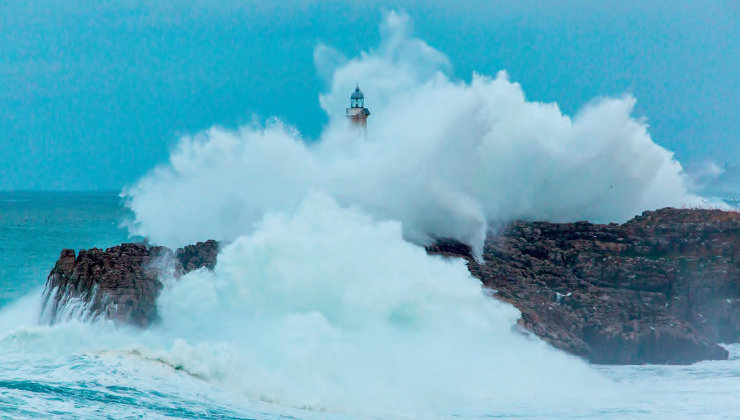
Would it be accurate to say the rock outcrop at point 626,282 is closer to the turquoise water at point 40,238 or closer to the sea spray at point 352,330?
the sea spray at point 352,330

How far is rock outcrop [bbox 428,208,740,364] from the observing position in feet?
49.0

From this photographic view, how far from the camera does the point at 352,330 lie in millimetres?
13688

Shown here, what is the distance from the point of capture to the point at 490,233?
19719 millimetres

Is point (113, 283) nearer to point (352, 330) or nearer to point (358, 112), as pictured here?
point (352, 330)

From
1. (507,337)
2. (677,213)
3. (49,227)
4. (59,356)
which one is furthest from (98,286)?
(49,227)

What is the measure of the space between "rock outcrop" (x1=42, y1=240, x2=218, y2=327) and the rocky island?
21 millimetres

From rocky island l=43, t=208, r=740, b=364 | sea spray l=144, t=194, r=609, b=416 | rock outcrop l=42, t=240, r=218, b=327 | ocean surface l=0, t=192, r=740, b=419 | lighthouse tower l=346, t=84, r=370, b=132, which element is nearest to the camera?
ocean surface l=0, t=192, r=740, b=419

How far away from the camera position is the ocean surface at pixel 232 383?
11.3m

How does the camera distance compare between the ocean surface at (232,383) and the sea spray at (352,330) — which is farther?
the sea spray at (352,330)

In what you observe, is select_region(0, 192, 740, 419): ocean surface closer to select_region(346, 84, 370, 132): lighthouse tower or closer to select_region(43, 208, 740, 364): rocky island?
select_region(43, 208, 740, 364): rocky island

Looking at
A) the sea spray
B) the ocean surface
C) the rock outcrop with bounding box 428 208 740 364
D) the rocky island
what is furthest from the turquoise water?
the rock outcrop with bounding box 428 208 740 364

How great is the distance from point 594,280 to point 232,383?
762 cm

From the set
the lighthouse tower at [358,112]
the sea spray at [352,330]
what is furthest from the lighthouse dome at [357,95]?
the sea spray at [352,330]

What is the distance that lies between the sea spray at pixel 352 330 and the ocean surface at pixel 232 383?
4cm
